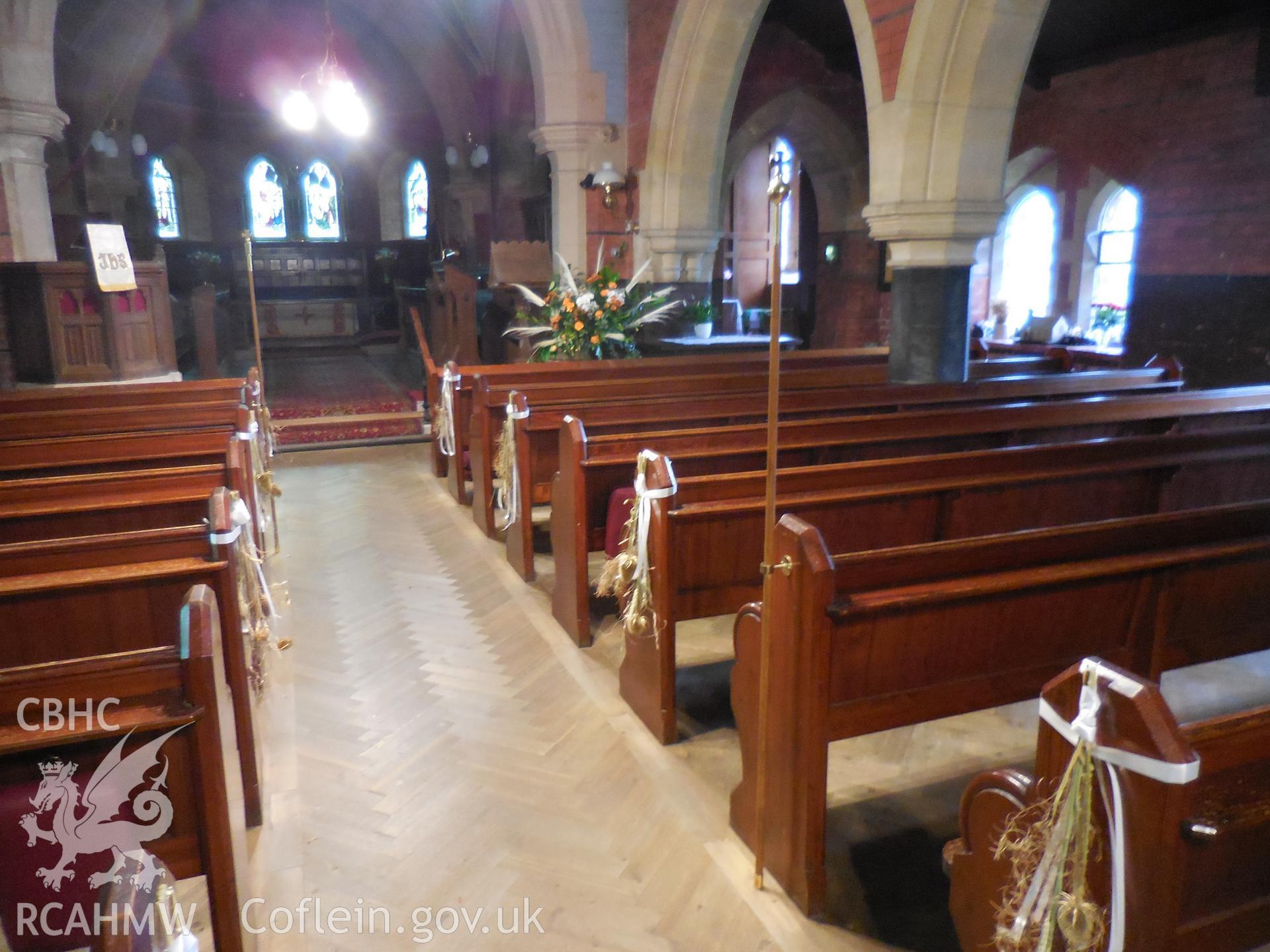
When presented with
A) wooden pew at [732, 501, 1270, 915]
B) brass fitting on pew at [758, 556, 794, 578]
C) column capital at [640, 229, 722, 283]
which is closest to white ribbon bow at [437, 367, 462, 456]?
column capital at [640, 229, 722, 283]

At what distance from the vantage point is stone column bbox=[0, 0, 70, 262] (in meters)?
7.79

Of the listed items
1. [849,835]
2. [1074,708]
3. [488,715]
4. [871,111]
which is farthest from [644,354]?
[1074,708]

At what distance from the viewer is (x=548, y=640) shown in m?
3.86

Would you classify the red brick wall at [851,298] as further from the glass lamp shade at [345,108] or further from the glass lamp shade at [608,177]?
the glass lamp shade at [345,108]

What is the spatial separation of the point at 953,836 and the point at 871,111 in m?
4.44

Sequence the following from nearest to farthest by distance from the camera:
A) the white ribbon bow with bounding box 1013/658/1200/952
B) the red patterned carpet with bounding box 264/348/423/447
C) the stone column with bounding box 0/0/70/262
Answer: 1. the white ribbon bow with bounding box 1013/658/1200/952
2. the stone column with bounding box 0/0/70/262
3. the red patterned carpet with bounding box 264/348/423/447

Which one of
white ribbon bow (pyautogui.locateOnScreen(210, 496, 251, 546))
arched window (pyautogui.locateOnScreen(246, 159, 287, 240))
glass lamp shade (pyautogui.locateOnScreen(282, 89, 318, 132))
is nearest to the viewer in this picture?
white ribbon bow (pyautogui.locateOnScreen(210, 496, 251, 546))

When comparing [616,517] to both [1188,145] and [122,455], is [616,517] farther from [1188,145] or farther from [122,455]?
[1188,145]

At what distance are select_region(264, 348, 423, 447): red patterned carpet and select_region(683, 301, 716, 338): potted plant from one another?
2.95 meters

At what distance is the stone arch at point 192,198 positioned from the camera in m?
16.7

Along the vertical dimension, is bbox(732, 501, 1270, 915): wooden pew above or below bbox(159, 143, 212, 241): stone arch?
below

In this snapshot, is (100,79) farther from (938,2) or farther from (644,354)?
(938,2)

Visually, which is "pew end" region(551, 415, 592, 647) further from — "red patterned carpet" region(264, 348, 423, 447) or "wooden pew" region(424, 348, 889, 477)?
"red patterned carpet" region(264, 348, 423, 447)

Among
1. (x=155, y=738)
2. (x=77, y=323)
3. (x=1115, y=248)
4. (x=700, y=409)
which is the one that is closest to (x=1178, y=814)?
(x=155, y=738)
